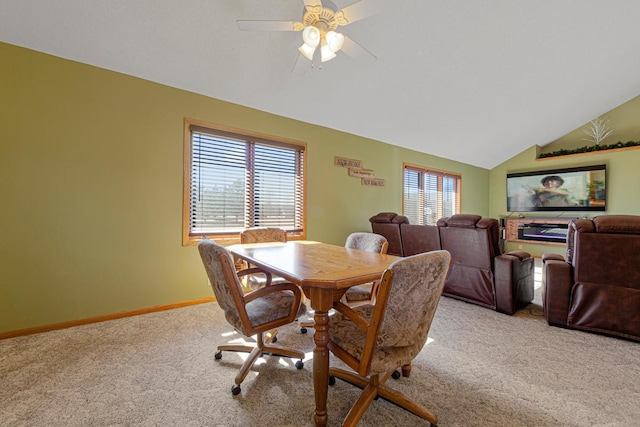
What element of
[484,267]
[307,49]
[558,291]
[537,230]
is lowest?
[558,291]

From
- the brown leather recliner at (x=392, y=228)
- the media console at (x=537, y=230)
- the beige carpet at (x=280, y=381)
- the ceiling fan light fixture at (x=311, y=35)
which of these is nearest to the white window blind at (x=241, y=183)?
the brown leather recliner at (x=392, y=228)

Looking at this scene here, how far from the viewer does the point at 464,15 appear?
277cm

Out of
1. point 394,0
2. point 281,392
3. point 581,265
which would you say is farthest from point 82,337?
point 581,265

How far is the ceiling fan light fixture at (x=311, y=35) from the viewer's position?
6.04 feet

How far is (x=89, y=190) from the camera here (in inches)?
99.6

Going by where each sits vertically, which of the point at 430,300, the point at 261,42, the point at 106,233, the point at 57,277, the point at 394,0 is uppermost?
the point at 261,42

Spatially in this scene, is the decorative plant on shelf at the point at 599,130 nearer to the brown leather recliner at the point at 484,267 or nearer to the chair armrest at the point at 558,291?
the brown leather recliner at the point at 484,267

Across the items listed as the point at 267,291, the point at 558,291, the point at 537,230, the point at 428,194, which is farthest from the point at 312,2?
the point at 537,230

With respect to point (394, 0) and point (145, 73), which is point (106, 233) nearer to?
point (145, 73)

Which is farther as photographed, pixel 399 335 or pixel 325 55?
pixel 325 55

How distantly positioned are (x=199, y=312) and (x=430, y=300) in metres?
2.49

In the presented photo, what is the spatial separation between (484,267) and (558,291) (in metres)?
0.62

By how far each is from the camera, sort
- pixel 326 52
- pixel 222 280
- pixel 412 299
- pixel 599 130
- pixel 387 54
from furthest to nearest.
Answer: pixel 599 130, pixel 387 54, pixel 326 52, pixel 222 280, pixel 412 299

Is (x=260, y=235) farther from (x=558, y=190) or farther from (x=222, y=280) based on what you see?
(x=558, y=190)
